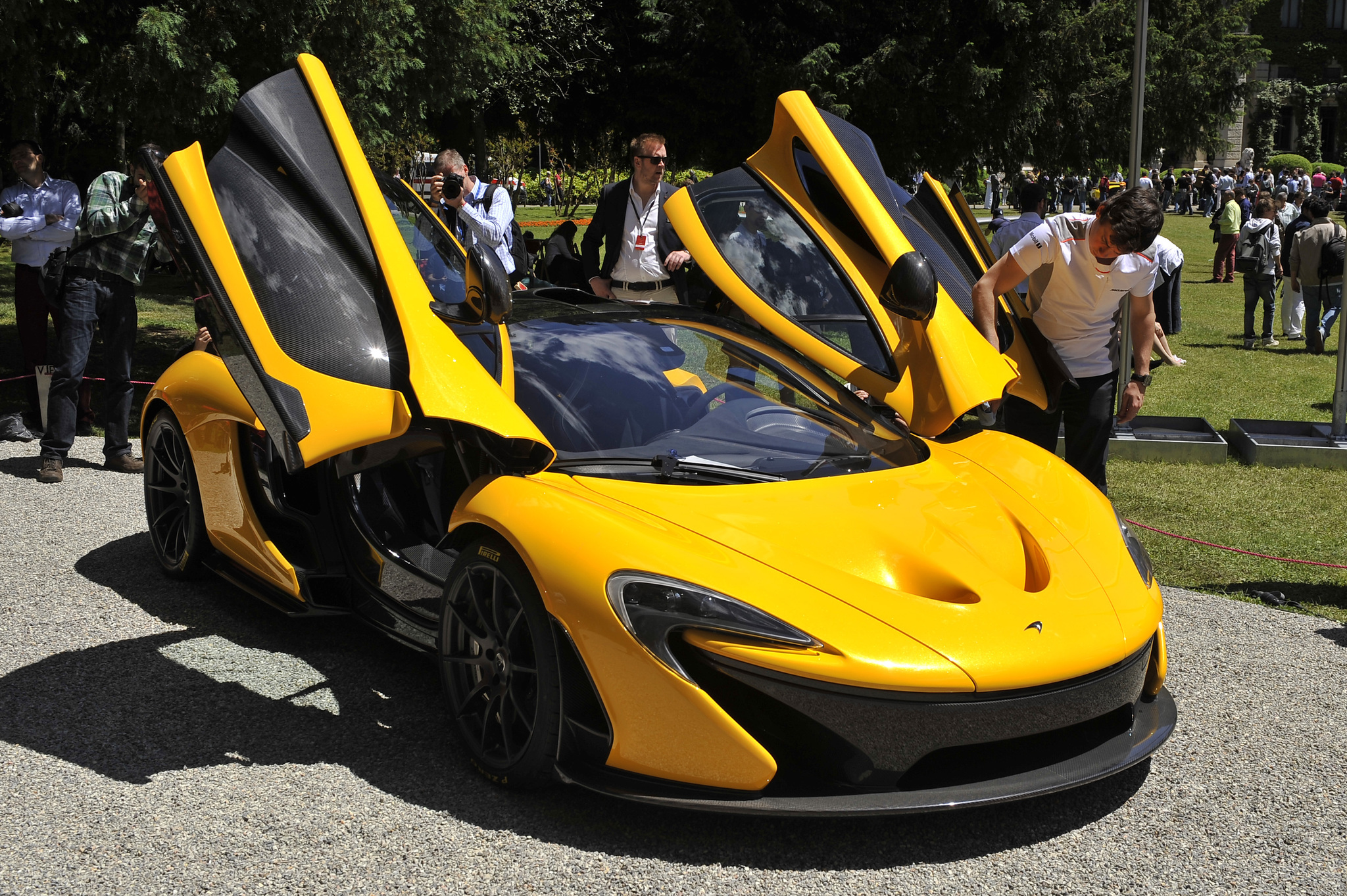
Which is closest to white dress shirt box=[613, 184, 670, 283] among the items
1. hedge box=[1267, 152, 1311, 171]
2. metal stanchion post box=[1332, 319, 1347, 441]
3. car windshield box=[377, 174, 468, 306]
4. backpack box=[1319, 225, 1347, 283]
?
car windshield box=[377, 174, 468, 306]

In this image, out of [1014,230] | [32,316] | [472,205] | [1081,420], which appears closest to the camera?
[1081,420]

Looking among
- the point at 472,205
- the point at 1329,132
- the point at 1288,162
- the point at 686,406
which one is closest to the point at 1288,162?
the point at 1288,162

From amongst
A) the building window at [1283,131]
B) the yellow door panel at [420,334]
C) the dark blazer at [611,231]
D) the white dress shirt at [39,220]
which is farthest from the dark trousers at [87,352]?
the building window at [1283,131]

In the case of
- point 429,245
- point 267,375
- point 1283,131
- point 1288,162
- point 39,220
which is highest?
point 1283,131

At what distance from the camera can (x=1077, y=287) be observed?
5227mm

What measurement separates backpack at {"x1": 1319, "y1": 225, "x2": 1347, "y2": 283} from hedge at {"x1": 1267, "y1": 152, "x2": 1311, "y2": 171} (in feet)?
161

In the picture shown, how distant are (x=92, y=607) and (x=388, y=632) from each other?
1712mm

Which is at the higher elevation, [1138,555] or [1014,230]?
[1014,230]

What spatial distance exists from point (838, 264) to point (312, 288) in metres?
2.05

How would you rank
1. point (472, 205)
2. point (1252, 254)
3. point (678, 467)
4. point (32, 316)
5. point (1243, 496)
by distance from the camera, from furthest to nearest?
point (1252, 254) < point (472, 205) < point (32, 316) < point (1243, 496) < point (678, 467)

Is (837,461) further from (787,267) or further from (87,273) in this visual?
(87,273)

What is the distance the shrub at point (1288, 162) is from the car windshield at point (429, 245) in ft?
195

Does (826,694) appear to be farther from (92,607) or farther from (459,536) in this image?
(92,607)

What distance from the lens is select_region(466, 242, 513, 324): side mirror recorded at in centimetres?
364
